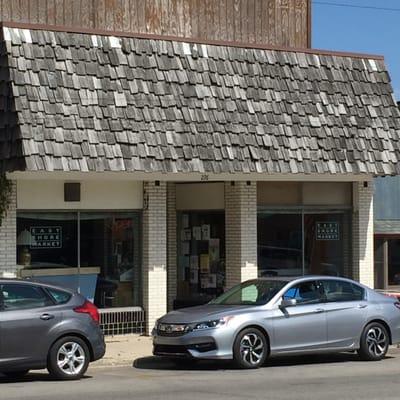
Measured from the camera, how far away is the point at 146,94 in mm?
18281

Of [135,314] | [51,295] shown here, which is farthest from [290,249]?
[51,295]

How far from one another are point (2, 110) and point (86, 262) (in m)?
3.68

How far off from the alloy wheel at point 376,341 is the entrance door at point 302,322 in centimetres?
100

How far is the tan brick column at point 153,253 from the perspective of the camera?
63.9 feet

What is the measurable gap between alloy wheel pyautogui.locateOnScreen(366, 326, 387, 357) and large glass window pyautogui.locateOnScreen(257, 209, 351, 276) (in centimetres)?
477

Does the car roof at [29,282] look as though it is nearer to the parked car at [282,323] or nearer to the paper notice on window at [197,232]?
the parked car at [282,323]

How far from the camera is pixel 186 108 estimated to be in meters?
18.5

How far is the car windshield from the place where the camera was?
15922 millimetres

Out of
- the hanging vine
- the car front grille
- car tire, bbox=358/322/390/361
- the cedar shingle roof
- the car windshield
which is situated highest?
the cedar shingle roof

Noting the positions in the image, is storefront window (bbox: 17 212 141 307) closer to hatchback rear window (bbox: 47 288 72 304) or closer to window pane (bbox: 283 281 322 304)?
hatchback rear window (bbox: 47 288 72 304)

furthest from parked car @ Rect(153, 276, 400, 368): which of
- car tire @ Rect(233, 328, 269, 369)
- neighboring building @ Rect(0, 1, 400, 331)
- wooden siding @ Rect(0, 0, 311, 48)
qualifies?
wooden siding @ Rect(0, 0, 311, 48)

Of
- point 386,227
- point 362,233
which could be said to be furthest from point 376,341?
point 386,227

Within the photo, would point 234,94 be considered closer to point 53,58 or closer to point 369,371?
point 53,58

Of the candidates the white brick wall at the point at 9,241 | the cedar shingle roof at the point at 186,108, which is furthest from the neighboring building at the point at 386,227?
the white brick wall at the point at 9,241
